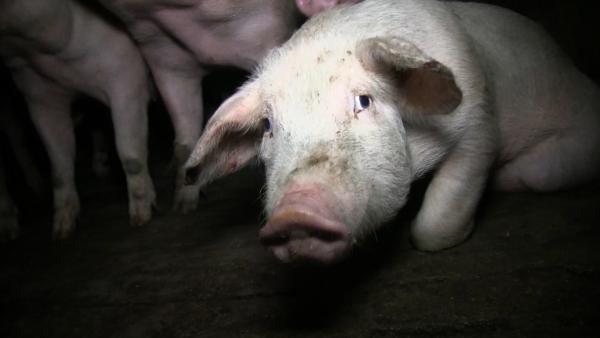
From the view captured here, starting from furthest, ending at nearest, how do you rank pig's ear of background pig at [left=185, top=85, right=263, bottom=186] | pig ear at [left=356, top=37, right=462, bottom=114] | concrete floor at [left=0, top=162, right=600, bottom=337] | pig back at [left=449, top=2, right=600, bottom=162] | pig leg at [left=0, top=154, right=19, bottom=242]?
pig leg at [left=0, top=154, right=19, bottom=242] → pig back at [left=449, top=2, right=600, bottom=162] → pig's ear of background pig at [left=185, top=85, right=263, bottom=186] → concrete floor at [left=0, top=162, right=600, bottom=337] → pig ear at [left=356, top=37, right=462, bottom=114]

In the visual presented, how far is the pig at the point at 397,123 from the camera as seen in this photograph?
180 centimetres

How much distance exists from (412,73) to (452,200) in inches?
29.3

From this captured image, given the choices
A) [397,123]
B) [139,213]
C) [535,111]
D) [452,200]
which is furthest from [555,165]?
[139,213]

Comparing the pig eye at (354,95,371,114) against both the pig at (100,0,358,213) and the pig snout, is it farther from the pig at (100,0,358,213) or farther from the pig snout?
the pig at (100,0,358,213)

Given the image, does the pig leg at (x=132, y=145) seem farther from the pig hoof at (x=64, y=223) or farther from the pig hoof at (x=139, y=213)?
the pig hoof at (x=64, y=223)

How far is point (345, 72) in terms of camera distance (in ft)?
7.00

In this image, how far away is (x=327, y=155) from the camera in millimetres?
1854

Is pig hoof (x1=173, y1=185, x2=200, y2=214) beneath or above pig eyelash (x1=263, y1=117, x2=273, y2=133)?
beneath

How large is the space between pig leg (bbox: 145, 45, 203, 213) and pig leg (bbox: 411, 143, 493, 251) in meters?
2.05

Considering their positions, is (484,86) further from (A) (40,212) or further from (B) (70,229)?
(A) (40,212)

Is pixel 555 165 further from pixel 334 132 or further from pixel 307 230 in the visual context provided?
pixel 307 230

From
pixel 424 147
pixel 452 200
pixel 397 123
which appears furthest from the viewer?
pixel 452 200

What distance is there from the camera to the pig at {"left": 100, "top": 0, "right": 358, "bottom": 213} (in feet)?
12.3

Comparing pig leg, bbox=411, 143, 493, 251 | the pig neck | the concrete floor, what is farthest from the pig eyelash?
pig leg, bbox=411, 143, 493, 251
